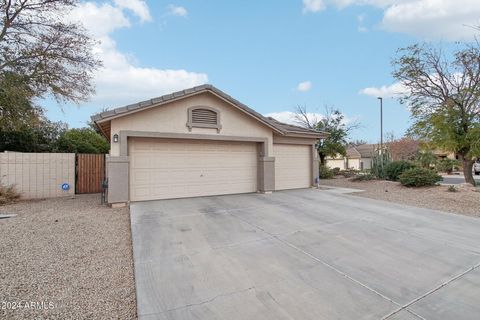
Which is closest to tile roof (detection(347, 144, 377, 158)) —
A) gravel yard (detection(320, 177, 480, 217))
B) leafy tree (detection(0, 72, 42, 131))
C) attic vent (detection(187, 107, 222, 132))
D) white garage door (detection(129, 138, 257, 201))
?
gravel yard (detection(320, 177, 480, 217))

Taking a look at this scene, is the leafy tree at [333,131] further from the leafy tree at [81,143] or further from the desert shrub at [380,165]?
the leafy tree at [81,143]

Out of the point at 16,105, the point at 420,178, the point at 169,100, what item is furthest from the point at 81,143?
the point at 420,178

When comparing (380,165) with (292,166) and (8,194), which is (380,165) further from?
(8,194)

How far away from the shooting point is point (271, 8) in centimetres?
1108

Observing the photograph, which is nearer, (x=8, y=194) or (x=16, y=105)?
(x=8, y=194)

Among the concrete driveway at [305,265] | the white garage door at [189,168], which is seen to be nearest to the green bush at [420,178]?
the concrete driveway at [305,265]

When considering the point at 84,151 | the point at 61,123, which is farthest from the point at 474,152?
the point at 61,123

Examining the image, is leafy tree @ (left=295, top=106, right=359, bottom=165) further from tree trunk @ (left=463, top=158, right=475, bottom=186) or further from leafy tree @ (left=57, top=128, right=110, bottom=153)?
leafy tree @ (left=57, top=128, right=110, bottom=153)

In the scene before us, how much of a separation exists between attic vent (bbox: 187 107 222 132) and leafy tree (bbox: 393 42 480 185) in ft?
36.8

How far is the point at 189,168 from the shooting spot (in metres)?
9.41

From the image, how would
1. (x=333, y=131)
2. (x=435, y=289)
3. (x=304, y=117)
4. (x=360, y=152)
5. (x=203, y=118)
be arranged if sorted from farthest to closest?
(x=360, y=152) < (x=304, y=117) < (x=333, y=131) < (x=203, y=118) < (x=435, y=289)

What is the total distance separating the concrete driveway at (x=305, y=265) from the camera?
2.79 metres

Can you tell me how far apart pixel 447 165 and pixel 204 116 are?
32292 millimetres

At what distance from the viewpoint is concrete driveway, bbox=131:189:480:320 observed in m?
2.79
